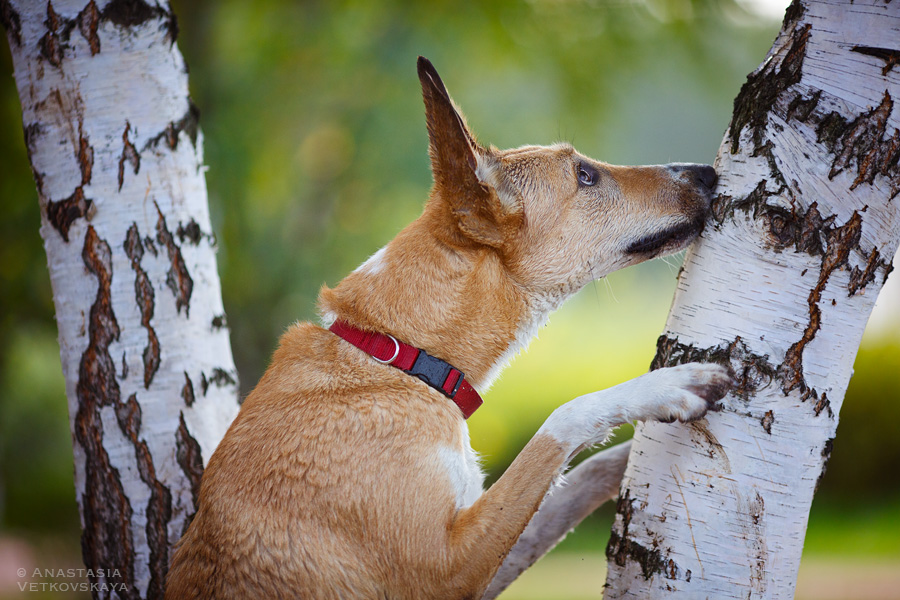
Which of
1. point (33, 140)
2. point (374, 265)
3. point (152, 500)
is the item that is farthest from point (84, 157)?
point (152, 500)

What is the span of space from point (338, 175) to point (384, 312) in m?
6.66

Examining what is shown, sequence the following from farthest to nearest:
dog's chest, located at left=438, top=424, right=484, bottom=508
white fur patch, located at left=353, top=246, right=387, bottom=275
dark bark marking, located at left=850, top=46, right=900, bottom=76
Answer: white fur patch, located at left=353, top=246, right=387, bottom=275, dog's chest, located at left=438, top=424, right=484, bottom=508, dark bark marking, located at left=850, top=46, right=900, bottom=76

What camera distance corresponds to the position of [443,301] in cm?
246

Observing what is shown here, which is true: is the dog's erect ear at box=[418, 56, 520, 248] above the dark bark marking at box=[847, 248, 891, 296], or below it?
below

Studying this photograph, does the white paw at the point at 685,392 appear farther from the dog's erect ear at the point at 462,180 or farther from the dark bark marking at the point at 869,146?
the dog's erect ear at the point at 462,180

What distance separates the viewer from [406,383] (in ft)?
7.84

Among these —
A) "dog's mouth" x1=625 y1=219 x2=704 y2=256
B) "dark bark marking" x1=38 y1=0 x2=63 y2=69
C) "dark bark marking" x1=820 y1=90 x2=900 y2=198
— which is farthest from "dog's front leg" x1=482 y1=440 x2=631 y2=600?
"dark bark marking" x1=38 y1=0 x2=63 y2=69

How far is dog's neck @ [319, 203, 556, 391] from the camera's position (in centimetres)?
245

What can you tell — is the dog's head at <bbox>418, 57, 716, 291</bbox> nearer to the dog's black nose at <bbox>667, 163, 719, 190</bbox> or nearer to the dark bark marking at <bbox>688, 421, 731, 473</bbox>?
the dog's black nose at <bbox>667, 163, 719, 190</bbox>

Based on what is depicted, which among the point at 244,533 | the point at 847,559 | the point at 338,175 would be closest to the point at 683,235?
the point at 244,533

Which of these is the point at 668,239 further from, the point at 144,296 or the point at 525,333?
the point at 144,296

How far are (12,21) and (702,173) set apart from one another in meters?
2.91

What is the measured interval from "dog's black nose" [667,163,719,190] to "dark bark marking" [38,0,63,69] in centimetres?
261

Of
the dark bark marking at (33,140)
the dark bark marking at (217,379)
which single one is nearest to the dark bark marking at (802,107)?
the dark bark marking at (217,379)
